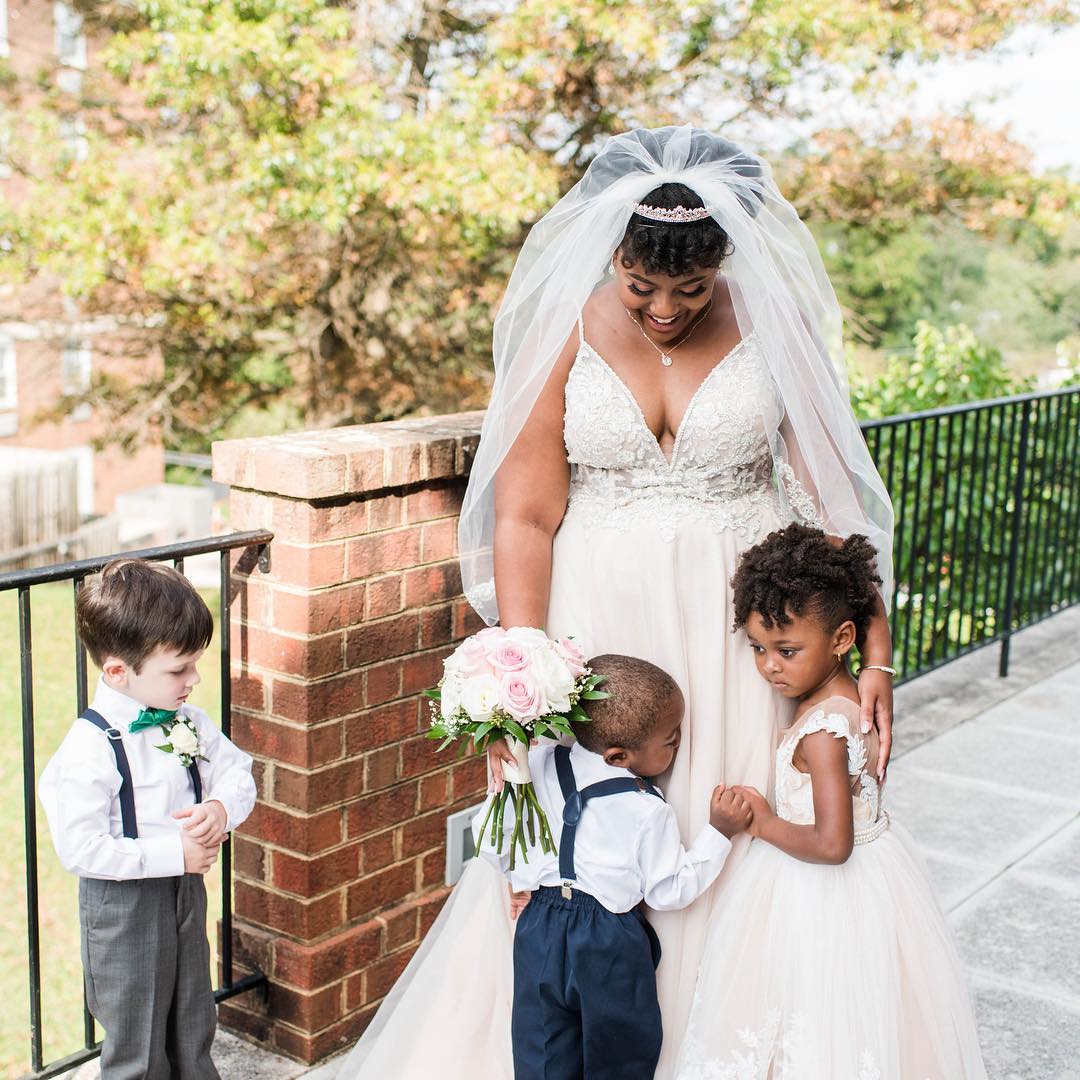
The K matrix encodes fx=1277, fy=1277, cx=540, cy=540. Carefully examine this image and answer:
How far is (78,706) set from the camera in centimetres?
251

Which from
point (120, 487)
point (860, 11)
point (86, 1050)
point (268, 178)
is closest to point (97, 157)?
point (268, 178)

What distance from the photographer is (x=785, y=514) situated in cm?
263

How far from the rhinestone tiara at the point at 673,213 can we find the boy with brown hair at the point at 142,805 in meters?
1.05

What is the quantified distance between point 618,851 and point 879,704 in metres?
0.60

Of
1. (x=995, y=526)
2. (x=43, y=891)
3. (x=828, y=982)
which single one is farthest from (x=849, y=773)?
(x=43, y=891)

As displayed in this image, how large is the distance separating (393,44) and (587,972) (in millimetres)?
10465

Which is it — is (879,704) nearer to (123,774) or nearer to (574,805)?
(574,805)

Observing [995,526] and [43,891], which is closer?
[995,526]

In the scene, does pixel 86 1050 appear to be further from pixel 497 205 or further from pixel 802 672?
pixel 497 205

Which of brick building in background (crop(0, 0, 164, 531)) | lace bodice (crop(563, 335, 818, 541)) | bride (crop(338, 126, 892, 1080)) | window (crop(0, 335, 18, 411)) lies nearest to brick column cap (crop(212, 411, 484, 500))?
bride (crop(338, 126, 892, 1080))

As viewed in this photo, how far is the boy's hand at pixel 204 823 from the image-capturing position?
2.22 metres

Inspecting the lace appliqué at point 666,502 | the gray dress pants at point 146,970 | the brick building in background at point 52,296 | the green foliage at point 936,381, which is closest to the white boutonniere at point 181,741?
the gray dress pants at point 146,970

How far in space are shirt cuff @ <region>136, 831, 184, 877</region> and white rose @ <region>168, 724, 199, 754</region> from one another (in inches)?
5.9

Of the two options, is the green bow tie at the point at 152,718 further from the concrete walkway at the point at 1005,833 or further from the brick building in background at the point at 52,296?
the brick building in background at the point at 52,296
